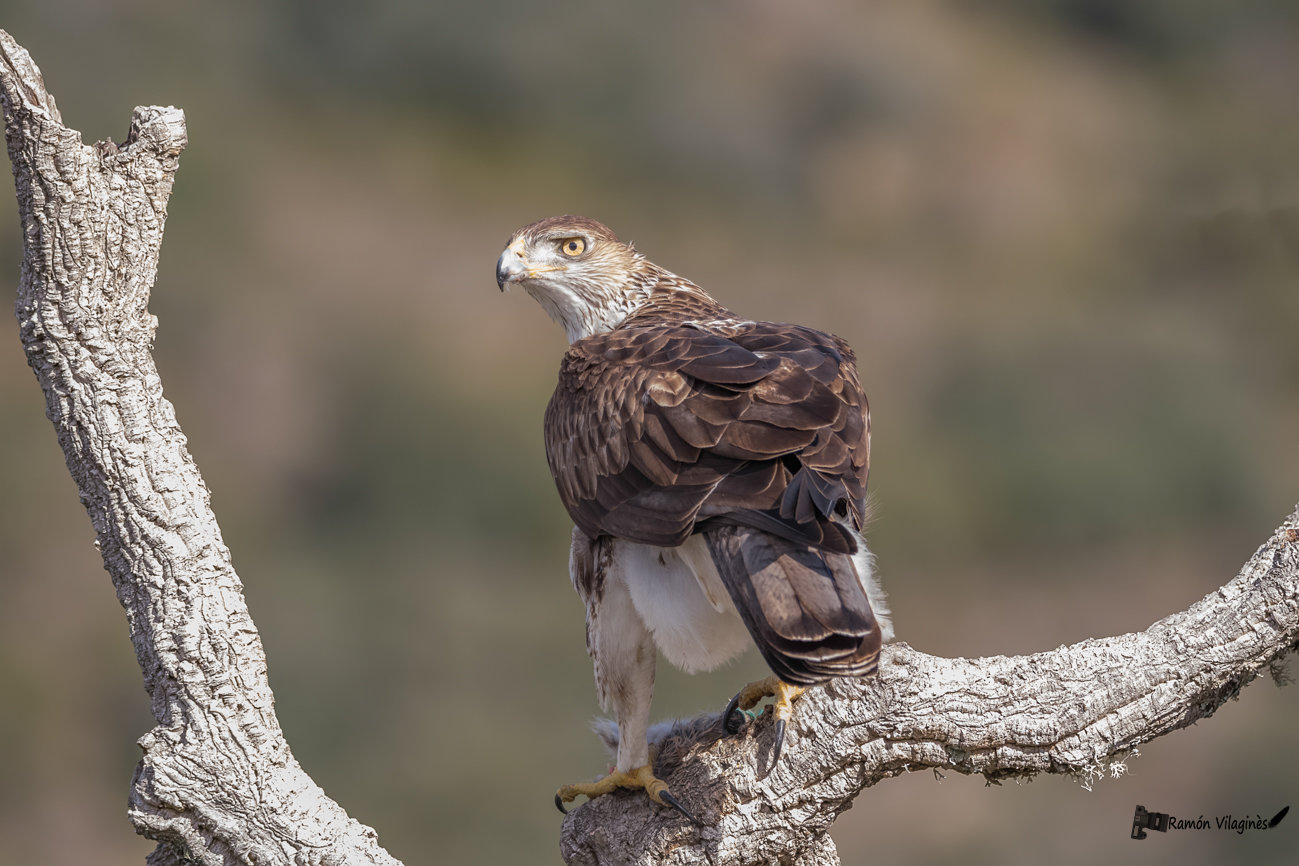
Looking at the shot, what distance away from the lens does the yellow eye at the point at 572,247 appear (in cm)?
566

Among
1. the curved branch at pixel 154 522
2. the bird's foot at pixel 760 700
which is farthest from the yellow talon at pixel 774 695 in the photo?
the curved branch at pixel 154 522

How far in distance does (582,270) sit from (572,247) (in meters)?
0.10

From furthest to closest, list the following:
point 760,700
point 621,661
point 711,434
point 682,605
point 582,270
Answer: point 582,270 < point 621,661 < point 760,700 < point 682,605 < point 711,434

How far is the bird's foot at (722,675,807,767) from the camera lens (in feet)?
13.8

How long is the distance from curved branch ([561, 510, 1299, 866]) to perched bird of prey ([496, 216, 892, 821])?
19cm

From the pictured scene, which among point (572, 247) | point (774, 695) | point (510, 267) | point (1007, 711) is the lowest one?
point (1007, 711)

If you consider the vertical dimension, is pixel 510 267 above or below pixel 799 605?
above

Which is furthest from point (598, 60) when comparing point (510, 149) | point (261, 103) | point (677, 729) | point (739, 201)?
point (677, 729)

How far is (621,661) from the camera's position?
464 cm

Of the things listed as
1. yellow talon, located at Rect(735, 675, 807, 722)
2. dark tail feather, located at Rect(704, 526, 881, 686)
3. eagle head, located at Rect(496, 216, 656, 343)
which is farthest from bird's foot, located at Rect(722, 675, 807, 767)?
eagle head, located at Rect(496, 216, 656, 343)

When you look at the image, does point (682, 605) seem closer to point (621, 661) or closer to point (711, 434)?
point (621, 661)

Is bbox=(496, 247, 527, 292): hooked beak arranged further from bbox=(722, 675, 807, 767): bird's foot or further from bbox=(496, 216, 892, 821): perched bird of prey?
bbox=(722, 675, 807, 767): bird's foot

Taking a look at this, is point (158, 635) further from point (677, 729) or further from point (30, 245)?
point (677, 729)

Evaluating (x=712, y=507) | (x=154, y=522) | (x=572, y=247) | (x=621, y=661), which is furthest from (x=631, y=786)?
(x=572, y=247)
